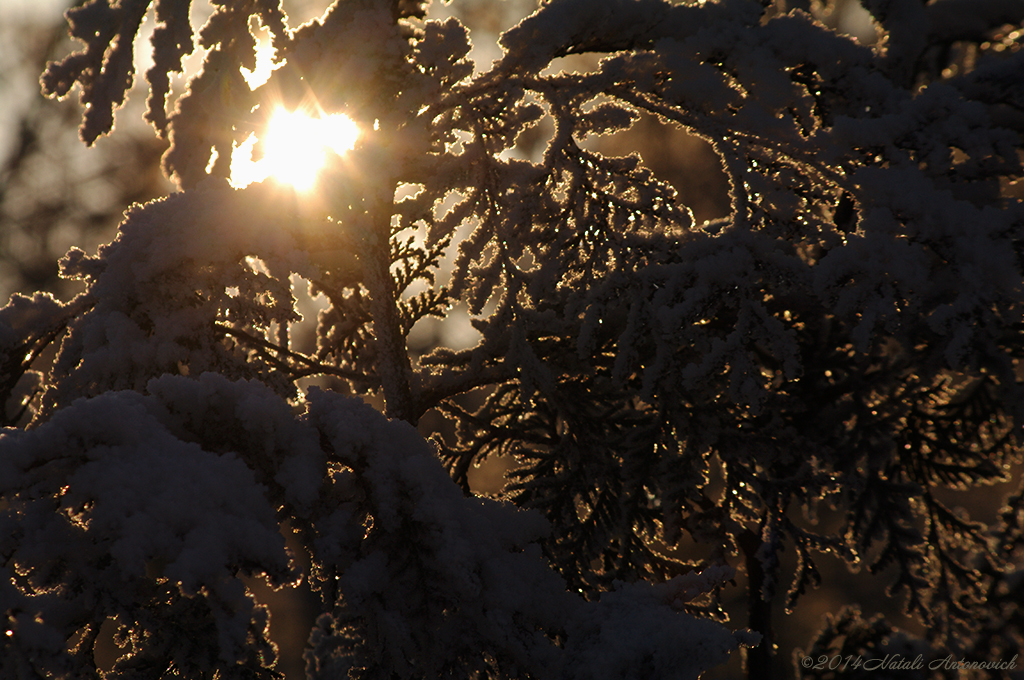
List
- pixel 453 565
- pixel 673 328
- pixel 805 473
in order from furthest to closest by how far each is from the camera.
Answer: pixel 805 473 → pixel 673 328 → pixel 453 565

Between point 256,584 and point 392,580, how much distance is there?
19.4 meters

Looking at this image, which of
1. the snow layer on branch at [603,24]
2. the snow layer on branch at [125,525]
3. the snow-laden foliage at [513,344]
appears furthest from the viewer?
the snow layer on branch at [603,24]

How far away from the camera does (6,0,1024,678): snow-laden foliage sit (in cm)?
223

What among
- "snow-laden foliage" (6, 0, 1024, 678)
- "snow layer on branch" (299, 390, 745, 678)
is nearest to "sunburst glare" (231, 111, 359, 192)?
"snow-laden foliage" (6, 0, 1024, 678)

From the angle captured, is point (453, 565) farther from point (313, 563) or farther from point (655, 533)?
point (655, 533)

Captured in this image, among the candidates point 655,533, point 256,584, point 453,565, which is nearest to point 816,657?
point 655,533

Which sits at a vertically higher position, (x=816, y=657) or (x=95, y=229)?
(x=95, y=229)

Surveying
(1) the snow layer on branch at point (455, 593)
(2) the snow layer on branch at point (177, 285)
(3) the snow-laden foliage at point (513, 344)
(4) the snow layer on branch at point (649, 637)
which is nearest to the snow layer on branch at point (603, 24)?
(3) the snow-laden foliage at point (513, 344)

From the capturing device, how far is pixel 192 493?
214cm

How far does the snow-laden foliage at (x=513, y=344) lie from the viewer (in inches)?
87.7

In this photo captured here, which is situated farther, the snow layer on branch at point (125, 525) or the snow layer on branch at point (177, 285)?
the snow layer on branch at point (177, 285)

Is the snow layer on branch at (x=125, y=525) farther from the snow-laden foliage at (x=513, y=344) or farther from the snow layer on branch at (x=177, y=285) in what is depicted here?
the snow layer on branch at (x=177, y=285)

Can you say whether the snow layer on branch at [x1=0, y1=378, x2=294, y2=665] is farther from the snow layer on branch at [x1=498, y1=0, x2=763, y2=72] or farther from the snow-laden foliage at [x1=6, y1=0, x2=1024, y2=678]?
the snow layer on branch at [x1=498, y1=0, x2=763, y2=72]

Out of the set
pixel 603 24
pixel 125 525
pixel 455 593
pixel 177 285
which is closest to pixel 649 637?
pixel 455 593
